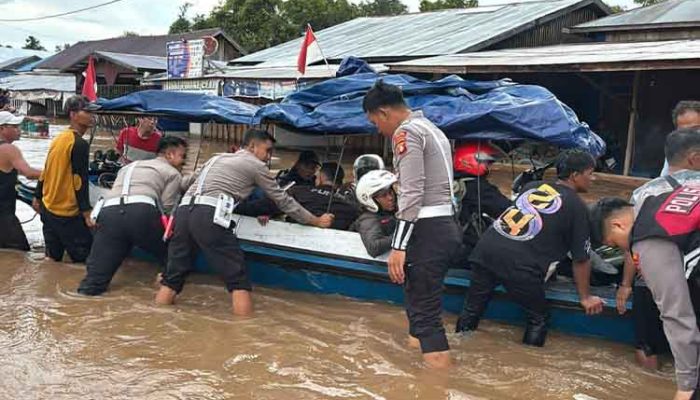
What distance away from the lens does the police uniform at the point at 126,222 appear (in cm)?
563

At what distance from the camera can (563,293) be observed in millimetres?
4793

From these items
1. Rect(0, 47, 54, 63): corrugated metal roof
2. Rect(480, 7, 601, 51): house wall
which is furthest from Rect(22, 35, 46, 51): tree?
Rect(480, 7, 601, 51): house wall

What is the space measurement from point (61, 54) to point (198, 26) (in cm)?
882

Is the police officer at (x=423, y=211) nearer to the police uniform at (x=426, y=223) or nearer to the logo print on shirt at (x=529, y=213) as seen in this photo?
the police uniform at (x=426, y=223)

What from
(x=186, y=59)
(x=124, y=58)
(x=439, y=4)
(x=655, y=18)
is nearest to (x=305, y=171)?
(x=655, y=18)

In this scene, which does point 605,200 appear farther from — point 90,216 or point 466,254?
point 90,216

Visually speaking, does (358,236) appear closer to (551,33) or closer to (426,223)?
(426,223)

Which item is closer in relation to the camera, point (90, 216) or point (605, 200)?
point (605, 200)

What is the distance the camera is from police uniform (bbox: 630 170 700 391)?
10.2ft

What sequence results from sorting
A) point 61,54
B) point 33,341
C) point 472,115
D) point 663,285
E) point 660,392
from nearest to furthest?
point 663,285 < point 660,392 < point 33,341 < point 472,115 < point 61,54

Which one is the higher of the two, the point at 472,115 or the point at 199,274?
the point at 472,115

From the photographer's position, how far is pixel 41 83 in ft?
120

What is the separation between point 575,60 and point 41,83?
32.2 meters

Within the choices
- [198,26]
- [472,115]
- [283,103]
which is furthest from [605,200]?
[198,26]
